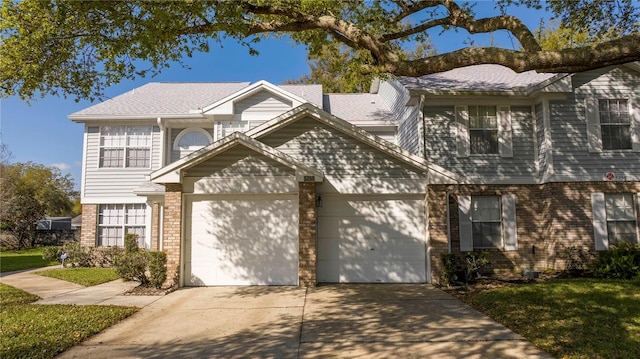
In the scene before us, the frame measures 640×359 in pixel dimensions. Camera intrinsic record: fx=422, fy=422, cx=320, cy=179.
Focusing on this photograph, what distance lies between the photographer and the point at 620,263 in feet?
39.2

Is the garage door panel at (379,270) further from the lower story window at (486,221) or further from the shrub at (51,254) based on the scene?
the shrub at (51,254)

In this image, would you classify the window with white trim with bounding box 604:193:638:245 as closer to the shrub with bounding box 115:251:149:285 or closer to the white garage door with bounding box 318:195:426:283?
the white garage door with bounding box 318:195:426:283

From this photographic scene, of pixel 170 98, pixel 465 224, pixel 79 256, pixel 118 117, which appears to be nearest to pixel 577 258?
pixel 465 224

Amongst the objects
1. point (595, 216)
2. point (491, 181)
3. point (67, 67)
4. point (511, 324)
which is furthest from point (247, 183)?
point (595, 216)

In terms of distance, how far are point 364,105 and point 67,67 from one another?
12098 mm

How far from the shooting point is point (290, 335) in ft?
21.9

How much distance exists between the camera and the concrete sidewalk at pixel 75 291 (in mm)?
9438

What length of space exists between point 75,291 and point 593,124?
52.1 feet

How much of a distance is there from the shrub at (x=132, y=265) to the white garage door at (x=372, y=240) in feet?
14.9

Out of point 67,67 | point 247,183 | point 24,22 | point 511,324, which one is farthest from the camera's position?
point 247,183

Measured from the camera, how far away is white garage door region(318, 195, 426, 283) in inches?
448

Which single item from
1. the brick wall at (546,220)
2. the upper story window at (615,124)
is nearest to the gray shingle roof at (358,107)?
the brick wall at (546,220)

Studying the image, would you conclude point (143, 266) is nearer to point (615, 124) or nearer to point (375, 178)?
point (375, 178)

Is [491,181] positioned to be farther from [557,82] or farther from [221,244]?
[221,244]
